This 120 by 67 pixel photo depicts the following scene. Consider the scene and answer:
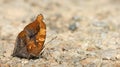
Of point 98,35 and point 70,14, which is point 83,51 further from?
point 70,14

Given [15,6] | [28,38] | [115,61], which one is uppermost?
[15,6]

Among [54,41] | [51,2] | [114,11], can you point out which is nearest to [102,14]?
[114,11]

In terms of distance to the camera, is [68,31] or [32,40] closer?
[32,40]

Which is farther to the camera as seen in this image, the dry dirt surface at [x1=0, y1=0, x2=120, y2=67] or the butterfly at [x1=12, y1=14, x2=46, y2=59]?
the dry dirt surface at [x1=0, y1=0, x2=120, y2=67]

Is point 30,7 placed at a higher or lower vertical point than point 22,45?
higher

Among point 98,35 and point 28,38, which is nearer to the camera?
point 28,38
